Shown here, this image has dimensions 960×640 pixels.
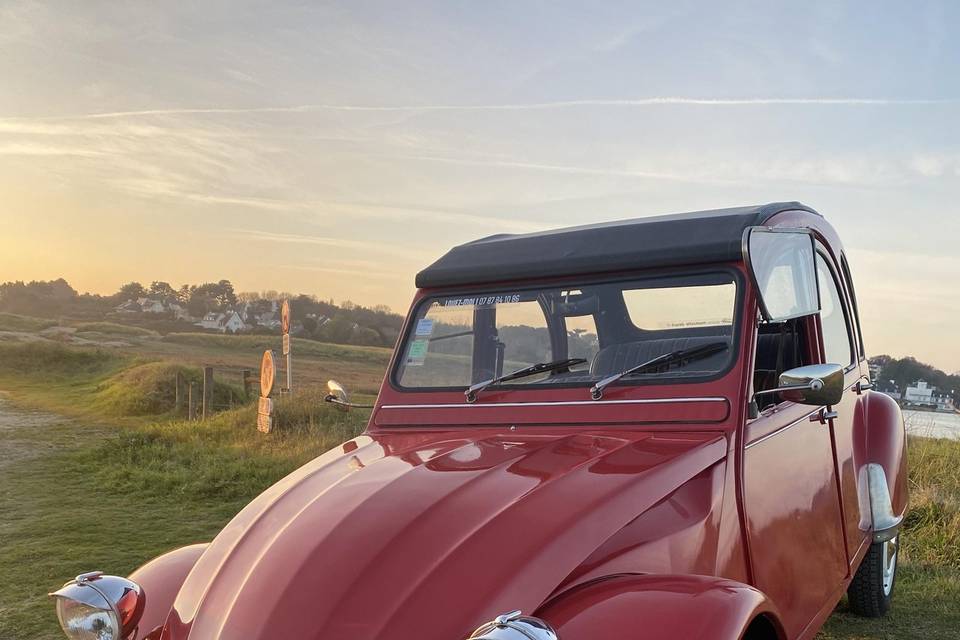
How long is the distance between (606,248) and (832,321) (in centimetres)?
Result: 160

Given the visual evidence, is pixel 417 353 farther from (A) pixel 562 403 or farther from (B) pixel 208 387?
(B) pixel 208 387

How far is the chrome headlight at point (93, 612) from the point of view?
2.43 meters

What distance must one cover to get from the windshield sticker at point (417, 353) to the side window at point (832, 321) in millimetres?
1918

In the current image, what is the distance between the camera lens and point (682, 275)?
321 centimetres

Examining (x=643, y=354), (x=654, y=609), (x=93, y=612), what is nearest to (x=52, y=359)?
(x=93, y=612)

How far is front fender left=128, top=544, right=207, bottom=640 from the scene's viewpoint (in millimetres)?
2562

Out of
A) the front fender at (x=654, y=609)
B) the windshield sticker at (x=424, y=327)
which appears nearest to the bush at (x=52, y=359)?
the windshield sticker at (x=424, y=327)

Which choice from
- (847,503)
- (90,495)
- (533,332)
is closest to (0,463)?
(90,495)

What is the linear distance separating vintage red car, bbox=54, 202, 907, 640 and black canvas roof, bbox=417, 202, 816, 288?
11mm

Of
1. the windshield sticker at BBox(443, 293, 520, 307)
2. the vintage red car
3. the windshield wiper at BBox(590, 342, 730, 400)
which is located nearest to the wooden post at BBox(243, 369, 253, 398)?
the vintage red car

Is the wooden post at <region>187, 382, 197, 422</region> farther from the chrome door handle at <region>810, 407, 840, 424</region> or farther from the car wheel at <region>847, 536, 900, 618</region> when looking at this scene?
the chrome door handle at <region>810, 407, 840, 424</region>

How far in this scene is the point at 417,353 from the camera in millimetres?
3758

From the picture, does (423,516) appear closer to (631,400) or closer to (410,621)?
(410,621)

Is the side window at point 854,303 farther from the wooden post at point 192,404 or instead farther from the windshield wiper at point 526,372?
the wooden post at point 192,404
